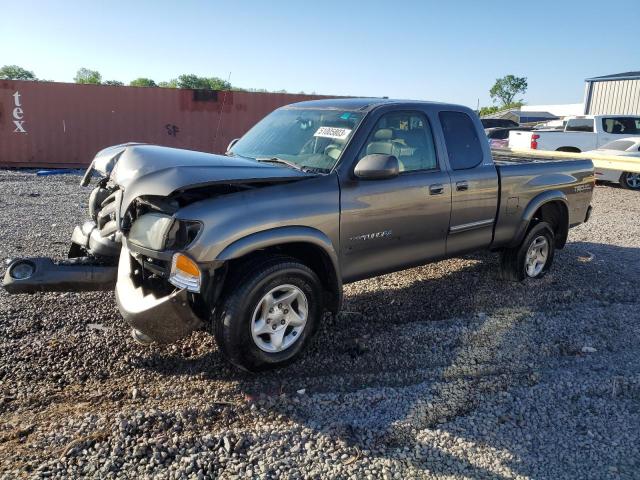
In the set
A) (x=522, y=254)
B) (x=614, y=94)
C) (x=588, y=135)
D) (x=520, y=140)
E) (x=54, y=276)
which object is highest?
(x=614, y=94)

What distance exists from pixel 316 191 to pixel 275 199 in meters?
0.35

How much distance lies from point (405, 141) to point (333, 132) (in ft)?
2.22

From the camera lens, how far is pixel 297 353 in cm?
369

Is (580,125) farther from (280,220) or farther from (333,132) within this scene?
(280,220)

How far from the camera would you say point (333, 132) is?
416 cm

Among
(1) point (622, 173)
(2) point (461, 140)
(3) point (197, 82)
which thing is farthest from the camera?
(3) point (197, 82)

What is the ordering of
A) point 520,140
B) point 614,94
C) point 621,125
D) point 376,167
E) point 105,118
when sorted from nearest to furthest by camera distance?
1. point 376,167
2. point 105,118
3. point 621,125
4. point 520,140
5. point 614,94

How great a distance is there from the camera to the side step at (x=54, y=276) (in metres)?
3.50

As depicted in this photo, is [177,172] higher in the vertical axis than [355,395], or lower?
higher

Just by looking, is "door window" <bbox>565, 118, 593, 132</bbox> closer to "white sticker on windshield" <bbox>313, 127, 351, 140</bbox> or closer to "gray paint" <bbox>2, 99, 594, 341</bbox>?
"gray paint" <bbox>2, 99, 594, 341</bbox>

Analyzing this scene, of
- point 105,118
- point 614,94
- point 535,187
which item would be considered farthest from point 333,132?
point 614,94

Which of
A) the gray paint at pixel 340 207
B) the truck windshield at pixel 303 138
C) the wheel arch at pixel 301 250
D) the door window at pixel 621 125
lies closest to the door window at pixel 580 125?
the door window at pixel 621 125

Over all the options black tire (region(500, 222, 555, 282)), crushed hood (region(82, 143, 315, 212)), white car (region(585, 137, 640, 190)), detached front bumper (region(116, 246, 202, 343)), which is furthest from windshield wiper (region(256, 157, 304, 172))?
white car (region(585, 137, 640, 190))

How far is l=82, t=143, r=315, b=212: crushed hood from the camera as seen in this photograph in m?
3.16
